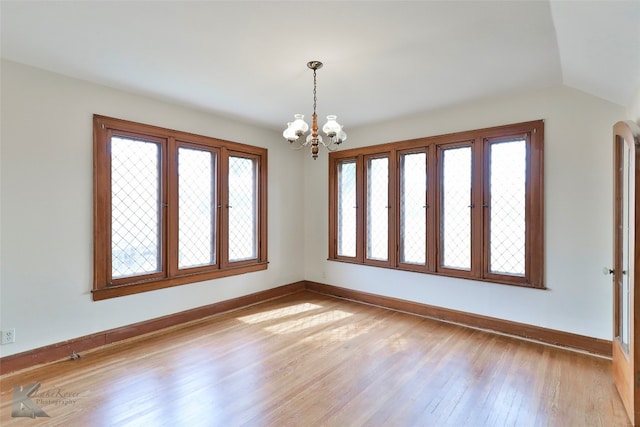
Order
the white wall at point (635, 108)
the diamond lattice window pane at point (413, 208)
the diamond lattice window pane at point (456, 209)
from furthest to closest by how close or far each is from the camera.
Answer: the diamond lattice window pane at point (413, 208) → the diamond lattice window pane at point (456, 209) → the white wall at point (635, 108)

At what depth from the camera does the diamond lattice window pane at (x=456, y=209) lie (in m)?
3.89

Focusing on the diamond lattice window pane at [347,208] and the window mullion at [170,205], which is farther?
the diamond lattice window pane at [347,208]

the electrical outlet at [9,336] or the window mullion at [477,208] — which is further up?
the window mullion at [477,208]

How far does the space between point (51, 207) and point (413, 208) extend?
3998 mm

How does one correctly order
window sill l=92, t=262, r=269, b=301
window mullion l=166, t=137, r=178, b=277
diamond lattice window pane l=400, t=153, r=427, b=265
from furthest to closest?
diamond lattice window pane l=400, t=153, r=427, b=265
window mullion l=166, t=137, r=178, b=277
window sill l=92, t=262, r=269, b=301

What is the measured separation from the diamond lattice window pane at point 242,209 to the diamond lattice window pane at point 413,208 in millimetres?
2167

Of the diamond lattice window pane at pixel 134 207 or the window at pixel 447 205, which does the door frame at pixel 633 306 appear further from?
the diamond lattice window pane at pixel 134 207

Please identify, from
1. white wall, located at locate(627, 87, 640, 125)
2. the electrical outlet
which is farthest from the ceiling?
the electrical outlet

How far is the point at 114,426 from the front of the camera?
6.65 feet

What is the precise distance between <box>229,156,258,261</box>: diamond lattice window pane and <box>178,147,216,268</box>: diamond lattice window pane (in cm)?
31

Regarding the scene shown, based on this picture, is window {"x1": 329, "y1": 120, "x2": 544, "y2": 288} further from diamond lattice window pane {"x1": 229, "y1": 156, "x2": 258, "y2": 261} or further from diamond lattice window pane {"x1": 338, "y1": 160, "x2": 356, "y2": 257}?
diamond lattice window pane {"x1": 229, "y1": 156, "x2": 258, "y2": 261}

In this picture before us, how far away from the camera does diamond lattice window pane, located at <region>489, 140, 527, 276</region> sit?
138 inches

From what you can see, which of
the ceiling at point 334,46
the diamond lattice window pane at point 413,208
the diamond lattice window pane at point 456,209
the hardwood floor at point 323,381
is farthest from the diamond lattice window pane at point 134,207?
the diamond lattice window pane at point 456,209

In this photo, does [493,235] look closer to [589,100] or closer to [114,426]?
[589,100]
